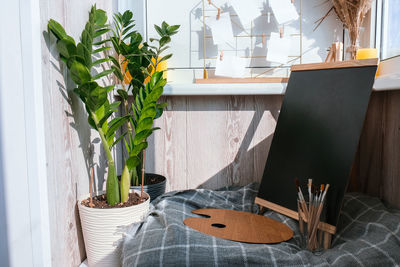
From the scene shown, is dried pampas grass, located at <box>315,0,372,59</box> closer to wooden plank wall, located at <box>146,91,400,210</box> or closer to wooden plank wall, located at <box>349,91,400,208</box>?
wooden plank wall, located at <box>349,91,400,208</box>

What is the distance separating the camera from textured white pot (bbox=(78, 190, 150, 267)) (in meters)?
1.21

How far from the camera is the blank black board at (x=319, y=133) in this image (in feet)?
3.88

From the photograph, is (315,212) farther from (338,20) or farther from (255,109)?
(338,20)

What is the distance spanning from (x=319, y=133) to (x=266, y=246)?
0.48m

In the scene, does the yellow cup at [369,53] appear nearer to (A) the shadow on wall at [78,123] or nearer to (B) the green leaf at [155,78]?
(B) the green leaf at [155,78]

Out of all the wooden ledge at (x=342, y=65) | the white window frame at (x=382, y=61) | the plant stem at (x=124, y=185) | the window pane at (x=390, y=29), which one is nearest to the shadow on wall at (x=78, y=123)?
the plant stem at (x=124, y=185)

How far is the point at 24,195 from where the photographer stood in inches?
41.3

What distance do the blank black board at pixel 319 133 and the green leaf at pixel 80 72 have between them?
823mm

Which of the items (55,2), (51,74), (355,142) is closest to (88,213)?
(51,74)

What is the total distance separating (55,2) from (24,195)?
2.08 feet

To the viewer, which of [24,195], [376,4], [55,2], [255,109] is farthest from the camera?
[255,109]

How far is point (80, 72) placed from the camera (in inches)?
43.4

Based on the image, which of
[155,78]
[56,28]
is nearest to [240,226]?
[155,78]

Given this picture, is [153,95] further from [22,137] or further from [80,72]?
[22,137]
